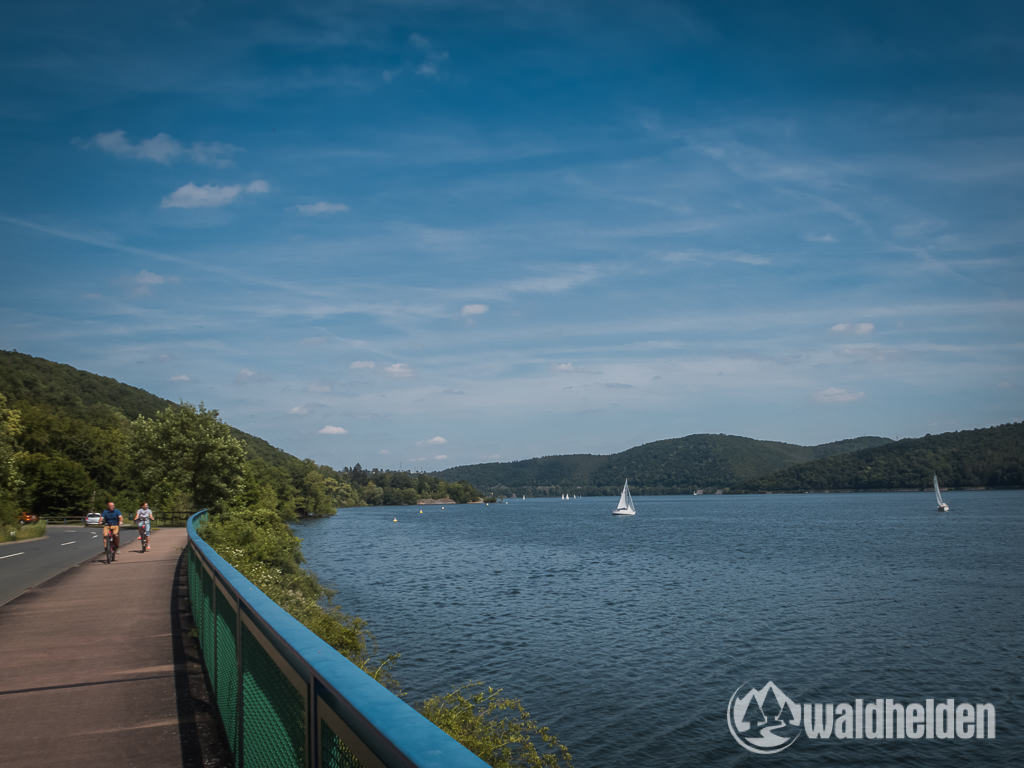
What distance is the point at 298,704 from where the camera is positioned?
3389 mm

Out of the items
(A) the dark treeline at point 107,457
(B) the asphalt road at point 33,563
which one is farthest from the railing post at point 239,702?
(A) the dark treeline at point 107,457

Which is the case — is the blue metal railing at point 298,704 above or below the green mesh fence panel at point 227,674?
above

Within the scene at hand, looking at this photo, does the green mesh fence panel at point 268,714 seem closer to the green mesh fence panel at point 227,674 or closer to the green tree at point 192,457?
the green mesh fence panel at point 227,674

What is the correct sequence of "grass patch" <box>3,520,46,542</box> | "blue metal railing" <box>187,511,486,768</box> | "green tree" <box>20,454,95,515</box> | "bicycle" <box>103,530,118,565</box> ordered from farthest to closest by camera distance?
"green tree" <box>20,454,95,515</box> → "grass patch" <box>3,520,46,542</box> → "bicycle" <box>103,530,118,565</box> → "blue metal railing" <box>187,511,486,768</box>

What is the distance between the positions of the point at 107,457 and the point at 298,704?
3908 inches

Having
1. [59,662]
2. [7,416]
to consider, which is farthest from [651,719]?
[7,416]

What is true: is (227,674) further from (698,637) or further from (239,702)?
(698,637)

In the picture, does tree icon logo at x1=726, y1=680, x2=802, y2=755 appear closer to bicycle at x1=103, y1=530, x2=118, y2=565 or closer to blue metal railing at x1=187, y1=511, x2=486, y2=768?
blue metal railing at x1=187, y1=511, x2=486, y2=768

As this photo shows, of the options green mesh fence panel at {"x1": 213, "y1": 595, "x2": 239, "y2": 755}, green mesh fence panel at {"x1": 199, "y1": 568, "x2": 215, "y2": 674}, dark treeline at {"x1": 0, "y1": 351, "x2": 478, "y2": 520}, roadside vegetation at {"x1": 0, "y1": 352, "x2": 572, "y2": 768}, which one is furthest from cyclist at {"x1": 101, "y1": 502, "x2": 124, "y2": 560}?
dark treeline at {"x1": 0, "y1": 351, "x2": 478, "y2": 520}

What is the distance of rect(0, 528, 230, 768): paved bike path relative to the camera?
587cm

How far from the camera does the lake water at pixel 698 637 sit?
1798cm

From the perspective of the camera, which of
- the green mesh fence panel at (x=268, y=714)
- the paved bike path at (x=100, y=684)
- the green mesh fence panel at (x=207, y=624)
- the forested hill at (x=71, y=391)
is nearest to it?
the green mesh fence panel at (x=268, y=714)

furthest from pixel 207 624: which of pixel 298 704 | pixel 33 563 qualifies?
pixel 33 563

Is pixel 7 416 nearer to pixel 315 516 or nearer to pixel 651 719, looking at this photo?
pixel 651 719
